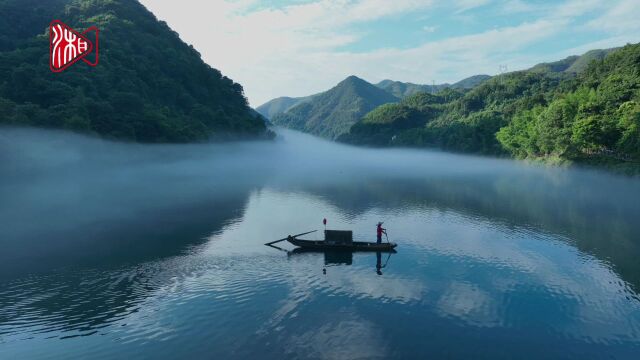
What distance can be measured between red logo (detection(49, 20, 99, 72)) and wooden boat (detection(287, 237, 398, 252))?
115629 millimetres

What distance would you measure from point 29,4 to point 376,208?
640 feet

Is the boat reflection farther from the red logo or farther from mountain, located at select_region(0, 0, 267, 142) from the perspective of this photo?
the red logo

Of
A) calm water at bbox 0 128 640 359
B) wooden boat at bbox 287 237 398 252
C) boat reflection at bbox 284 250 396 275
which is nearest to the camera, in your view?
calm water at bbox 0 128 640 359

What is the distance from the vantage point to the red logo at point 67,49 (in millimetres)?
132125

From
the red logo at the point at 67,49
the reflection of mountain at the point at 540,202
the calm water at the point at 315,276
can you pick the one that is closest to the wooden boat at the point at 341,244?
the calm water at the point at 315,276

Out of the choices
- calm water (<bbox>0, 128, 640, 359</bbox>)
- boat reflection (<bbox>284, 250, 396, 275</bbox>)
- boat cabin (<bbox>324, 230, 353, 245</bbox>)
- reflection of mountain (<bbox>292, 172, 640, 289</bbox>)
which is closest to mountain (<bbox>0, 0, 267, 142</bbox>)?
calm water (<bbox>0, 128, 640, 359</bbox>)

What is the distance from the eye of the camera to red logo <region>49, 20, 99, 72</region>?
433 feet

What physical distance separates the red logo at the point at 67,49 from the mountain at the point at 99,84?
2.23 meters

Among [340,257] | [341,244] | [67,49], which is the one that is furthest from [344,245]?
[67,49]

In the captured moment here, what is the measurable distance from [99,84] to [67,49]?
47.1ft

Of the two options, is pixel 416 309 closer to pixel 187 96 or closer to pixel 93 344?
pixel 93 344

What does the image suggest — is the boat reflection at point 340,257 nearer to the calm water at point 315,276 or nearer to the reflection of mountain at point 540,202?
the calm water at point 315,276

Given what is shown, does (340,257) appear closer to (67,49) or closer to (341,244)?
(341,244)

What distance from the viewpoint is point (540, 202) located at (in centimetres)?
8056
